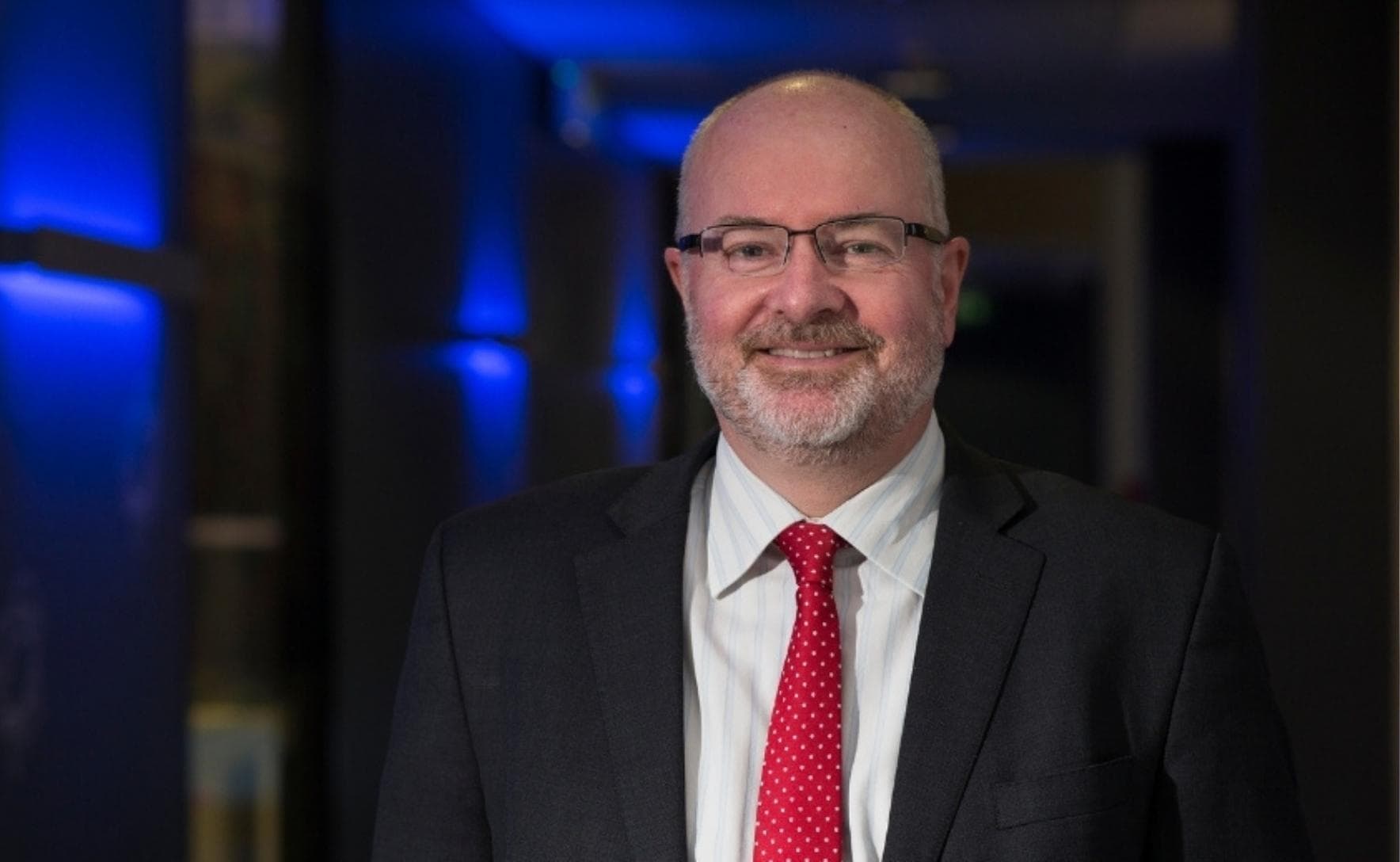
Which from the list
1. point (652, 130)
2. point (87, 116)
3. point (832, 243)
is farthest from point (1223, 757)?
point (652, 130)

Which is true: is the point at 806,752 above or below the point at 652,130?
below

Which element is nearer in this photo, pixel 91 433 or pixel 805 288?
pixel 805 288

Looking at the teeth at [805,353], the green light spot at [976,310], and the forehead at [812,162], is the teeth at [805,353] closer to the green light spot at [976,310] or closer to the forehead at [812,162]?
the forehead at [812,162]

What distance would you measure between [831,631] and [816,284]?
0.34 m

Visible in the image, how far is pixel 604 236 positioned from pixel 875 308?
7.74 m

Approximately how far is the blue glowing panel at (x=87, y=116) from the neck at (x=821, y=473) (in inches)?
72.3

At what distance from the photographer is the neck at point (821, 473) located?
1.88 meters

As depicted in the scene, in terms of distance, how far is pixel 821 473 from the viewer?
6.20 feet

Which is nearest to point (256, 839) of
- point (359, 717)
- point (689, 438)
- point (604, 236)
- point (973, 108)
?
point (359, 717)

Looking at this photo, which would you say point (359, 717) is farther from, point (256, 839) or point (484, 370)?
point (484, 370)

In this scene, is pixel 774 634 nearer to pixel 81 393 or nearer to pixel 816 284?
pixel 816 284

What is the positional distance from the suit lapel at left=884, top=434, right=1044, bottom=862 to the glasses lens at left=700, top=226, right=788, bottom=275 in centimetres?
31

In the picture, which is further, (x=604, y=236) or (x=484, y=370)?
(x=604, y=236)

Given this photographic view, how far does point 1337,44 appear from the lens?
433 cm
